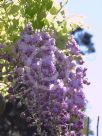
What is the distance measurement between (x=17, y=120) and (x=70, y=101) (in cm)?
63

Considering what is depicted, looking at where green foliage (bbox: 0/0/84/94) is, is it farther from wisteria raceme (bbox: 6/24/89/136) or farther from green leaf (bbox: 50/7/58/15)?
wisteria raceme (bbox: 6/24/89/136)

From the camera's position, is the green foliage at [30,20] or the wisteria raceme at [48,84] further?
the green foliage at [30,20]

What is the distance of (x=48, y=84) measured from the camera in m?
5.75

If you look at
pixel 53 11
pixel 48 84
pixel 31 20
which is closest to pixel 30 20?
pixel 31 20

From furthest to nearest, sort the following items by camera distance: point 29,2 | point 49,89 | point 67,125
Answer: point 29,2, point 67,125, point 49,89

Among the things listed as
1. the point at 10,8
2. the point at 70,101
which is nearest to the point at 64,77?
the point at 70,101

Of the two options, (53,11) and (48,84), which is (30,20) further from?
(48,84)

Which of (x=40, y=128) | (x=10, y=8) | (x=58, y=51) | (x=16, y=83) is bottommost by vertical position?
(x=40, y=128)

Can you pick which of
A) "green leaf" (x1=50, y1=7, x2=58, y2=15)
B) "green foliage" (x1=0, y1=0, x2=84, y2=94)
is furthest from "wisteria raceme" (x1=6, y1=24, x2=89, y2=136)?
"green leaf" (x1=50, y1=7, x2=58, y2=15)

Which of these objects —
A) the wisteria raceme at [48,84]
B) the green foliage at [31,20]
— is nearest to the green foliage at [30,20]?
the green foliage at [31,20]

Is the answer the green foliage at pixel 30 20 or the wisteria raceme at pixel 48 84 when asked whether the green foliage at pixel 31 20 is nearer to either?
the green foliage at pixel 30 20

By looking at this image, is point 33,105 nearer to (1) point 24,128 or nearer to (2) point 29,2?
(1) point 24,128

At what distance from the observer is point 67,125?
20.0ft

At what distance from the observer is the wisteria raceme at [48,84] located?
19.0ft
